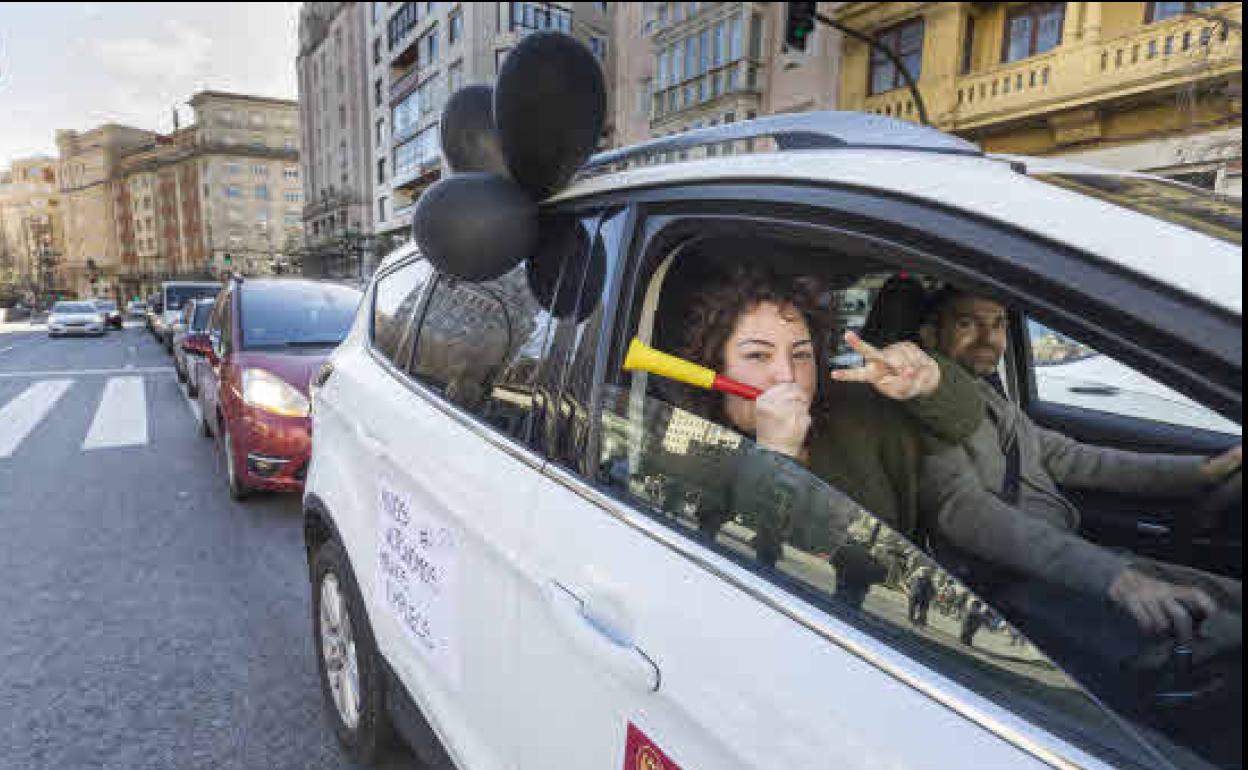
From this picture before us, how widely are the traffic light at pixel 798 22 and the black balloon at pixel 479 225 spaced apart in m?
7.98

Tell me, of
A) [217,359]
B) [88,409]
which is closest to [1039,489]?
[217,359]

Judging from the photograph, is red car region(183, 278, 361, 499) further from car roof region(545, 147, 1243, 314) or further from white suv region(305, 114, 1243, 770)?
car roof region(545, 147, 1243, 314)

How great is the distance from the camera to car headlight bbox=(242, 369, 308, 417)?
14.6ft

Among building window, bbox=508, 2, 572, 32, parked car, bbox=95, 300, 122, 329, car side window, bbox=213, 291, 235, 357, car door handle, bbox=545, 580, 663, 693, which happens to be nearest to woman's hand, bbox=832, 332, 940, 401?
car door handle, bbox=545, 580, 663, 693

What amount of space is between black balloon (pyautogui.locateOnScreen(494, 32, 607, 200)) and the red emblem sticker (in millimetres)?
1150

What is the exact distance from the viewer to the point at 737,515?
104 centimetres

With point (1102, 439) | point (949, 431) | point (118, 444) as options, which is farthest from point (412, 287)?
point (118, 444)

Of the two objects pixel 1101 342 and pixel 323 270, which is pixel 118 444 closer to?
pixel 1101 342

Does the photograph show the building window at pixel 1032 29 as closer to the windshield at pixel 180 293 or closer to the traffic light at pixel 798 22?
Answer: the traffic light at pixel 798 22

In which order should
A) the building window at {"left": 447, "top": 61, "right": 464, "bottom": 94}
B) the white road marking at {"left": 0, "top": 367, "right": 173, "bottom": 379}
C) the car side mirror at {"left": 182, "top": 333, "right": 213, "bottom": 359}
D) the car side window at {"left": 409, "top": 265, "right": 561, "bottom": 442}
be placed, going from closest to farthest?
the car side window at {"left": 409, "top": 265, "right": 561, "bottom": 442}, the car side mirror at {"left": 182, "top": 333, "right": 213, "bottom": 359}, the white road marking at {"left": 0, "top": 367, "right": 173, "bottom": 379}, the building window at {"left": 447, "top": 61, "right": 464, "bottom": 94}

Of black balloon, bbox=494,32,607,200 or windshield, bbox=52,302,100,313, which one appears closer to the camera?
black balloon, bbox=494,32,607,200

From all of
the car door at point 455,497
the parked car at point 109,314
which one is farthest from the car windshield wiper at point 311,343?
the parked car at point 109,314

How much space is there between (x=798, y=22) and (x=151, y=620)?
29.1 feet

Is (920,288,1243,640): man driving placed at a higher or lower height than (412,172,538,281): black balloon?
lower
